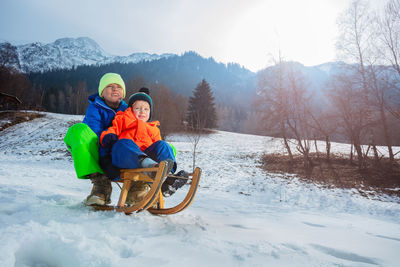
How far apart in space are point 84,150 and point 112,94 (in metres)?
1.03

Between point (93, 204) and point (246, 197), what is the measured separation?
6192mm

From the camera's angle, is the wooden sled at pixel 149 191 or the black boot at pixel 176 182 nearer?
the wooden sled at pixel 149 191

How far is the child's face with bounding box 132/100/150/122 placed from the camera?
254 centimetres

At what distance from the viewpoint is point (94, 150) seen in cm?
213

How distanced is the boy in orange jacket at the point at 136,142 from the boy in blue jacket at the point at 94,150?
152 mm

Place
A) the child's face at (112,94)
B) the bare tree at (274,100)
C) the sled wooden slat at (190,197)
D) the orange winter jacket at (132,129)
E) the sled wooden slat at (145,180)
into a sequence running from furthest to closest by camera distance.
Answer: the bare tree at (274,100) → the child's face at (112,94) → the orange winter jacket at (132,129) → the sled wooden slat at (190,197) → the sled wooden slat at (145,180)

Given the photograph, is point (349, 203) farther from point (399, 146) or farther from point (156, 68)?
point (156, 68)

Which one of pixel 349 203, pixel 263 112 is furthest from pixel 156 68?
pixel 349 203

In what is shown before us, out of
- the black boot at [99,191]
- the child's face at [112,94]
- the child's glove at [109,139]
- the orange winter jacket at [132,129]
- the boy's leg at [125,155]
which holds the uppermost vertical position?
the child's face at [112,94]

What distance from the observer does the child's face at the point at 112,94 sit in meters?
2.76

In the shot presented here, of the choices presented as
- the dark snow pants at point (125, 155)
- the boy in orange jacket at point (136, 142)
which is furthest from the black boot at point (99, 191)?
the dark snow pants at point (125, 155)

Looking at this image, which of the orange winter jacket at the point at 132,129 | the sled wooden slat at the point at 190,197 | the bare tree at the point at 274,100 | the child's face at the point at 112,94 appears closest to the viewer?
the sled wooden slat at the point at 190,197

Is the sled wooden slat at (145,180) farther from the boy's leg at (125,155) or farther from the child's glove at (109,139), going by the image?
the child's glove at (109,139)

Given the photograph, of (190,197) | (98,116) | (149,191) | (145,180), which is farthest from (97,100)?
(190,197)
